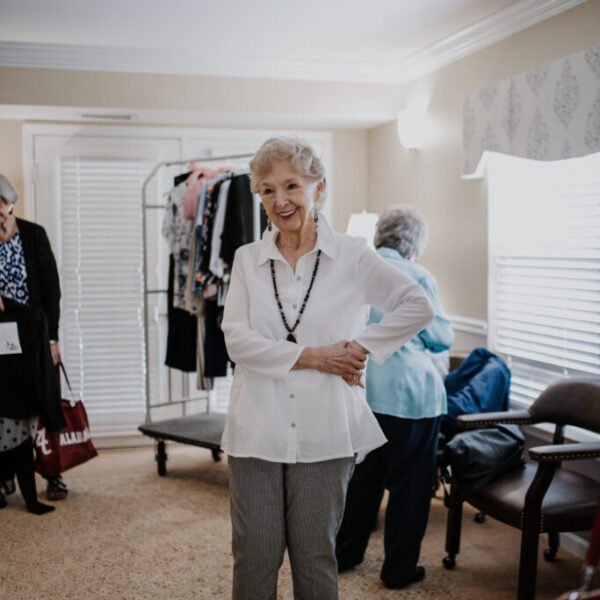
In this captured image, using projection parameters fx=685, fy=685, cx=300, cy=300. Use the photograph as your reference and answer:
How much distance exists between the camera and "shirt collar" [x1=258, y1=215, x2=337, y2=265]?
1.80 m

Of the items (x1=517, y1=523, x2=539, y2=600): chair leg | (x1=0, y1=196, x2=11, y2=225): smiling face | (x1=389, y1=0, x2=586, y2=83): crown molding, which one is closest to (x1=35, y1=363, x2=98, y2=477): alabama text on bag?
(x1=0, y1=196, x2=11, y2=225): smiling face

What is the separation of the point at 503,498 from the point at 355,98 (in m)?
2.86

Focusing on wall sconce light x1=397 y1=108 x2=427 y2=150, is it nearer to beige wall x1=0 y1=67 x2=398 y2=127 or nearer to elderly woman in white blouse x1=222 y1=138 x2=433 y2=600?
beige wall x1=0 y1=67 x2=398 y2=127

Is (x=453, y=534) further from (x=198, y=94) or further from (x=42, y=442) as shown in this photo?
(x=198, y=94)

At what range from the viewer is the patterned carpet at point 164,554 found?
2.65 meters

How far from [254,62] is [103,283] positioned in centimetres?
176

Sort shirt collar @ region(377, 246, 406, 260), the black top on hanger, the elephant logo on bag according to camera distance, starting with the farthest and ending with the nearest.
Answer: the black top on hanger → the elephant logo on bag → shirt collar @ region(377, 246, 406, 260)

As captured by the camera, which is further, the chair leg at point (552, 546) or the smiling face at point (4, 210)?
the smiling face at point (4, 210)

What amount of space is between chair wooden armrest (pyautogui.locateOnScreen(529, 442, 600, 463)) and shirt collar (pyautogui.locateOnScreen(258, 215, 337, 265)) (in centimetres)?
106

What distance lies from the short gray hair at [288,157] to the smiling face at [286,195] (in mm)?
11

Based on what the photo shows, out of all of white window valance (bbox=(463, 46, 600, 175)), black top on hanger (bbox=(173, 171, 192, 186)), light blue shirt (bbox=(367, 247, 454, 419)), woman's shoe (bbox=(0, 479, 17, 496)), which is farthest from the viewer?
black top on hanger (bbox=(173, 171, 192, 186))

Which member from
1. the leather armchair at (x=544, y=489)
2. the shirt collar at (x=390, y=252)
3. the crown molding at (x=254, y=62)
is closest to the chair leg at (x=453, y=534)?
the leather armchair at (x=544, y=489)

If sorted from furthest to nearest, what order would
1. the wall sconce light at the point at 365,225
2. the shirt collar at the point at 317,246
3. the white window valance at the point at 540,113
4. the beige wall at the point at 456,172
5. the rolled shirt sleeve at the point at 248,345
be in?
the wall sconce light at the point at 365,225 → the beige wall at the point at 456,172 → the white window valance at the point at 540,113 → the shirt collar at the point at 317,246 → the rolled shirt sleeve at the point at 248,345

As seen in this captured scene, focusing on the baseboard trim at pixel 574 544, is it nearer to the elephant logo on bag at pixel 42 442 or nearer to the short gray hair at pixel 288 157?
the short gray hair at pixel 288 157
